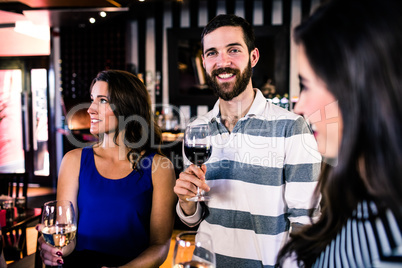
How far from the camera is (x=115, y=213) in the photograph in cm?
158

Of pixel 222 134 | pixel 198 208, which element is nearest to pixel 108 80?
pixel 222 134

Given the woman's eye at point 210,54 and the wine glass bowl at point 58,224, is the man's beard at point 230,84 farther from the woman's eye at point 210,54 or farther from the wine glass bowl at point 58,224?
the wine glass bowl at point 58,224

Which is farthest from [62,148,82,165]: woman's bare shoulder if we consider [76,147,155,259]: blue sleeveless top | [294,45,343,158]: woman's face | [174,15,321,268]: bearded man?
[294,45,343,158]: woman's face

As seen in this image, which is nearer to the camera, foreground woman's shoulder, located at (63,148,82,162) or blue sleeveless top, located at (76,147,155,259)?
blue sleeveless top, located at (76,147,155,259)

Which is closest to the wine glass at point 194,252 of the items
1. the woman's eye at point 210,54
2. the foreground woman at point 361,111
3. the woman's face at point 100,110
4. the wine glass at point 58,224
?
the foreground woman at point 361,111

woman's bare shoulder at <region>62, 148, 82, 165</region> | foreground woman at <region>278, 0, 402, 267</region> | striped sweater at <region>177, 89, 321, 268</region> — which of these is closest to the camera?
foreground woman at <region>278, 0, 402, 267</region>

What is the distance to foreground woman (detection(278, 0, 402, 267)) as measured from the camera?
1.94 ft

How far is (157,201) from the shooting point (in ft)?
5.28

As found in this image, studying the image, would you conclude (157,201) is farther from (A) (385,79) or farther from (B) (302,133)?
(A) (385,79)

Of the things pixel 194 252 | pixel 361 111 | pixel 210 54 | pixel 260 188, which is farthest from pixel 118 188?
pixel 361 111

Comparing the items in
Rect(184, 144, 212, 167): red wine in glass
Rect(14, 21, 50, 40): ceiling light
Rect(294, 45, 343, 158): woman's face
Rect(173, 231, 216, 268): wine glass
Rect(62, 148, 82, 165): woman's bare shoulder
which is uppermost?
Rect(14, 21, 50, 40): ceiling light

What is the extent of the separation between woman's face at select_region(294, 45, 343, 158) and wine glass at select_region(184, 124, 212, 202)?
19.1 inches

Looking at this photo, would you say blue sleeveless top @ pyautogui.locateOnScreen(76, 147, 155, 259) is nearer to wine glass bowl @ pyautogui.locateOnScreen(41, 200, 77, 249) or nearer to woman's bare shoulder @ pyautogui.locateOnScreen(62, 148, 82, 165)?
woman's bare shoulder @ pyautogui.locateOnScreen(62, 148, 82, 165)

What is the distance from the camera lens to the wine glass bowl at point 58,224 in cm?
105
